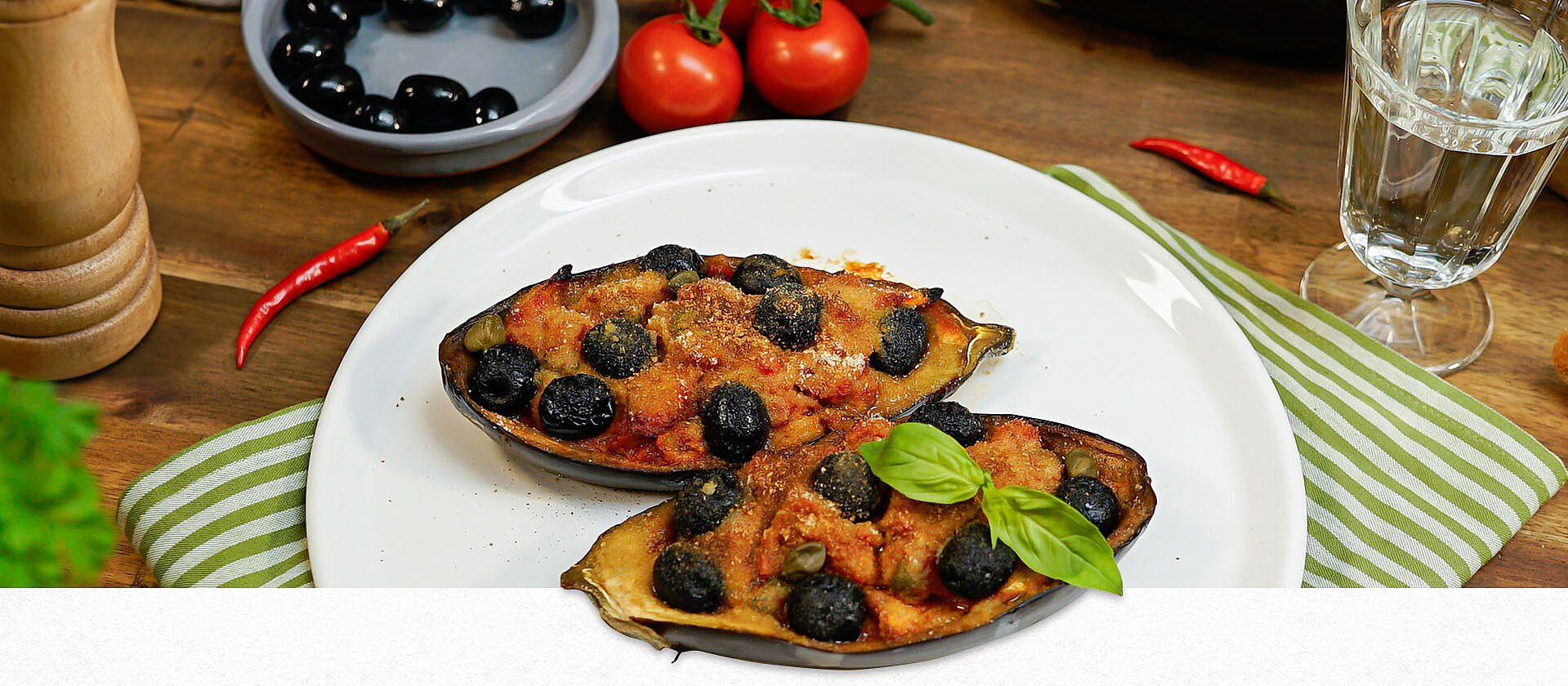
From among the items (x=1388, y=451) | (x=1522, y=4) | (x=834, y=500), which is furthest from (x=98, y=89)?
(x=1522, y=4)

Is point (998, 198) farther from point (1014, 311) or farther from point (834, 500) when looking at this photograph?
point (834, 500)

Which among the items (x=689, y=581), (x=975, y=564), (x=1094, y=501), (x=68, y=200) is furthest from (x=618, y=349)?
(x=68, y=200)

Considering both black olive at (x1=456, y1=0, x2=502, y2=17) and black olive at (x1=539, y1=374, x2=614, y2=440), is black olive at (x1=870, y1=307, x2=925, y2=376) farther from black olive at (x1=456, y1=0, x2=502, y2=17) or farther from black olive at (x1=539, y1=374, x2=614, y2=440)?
black olive at (x1=456, y1=0, x2=502, y2=17)

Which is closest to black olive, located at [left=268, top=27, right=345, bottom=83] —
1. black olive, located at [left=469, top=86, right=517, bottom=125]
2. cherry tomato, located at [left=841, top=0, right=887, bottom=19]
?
black olive, located at [left=469, top=86, right=517, bottom=125]

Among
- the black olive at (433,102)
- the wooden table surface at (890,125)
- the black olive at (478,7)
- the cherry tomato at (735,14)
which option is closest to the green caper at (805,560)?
the wooden table surface at (890,125)

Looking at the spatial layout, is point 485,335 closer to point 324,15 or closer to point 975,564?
point 975,564

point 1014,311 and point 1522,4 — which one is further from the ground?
point 1522,4

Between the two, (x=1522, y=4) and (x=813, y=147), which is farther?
(x=813, y=147)

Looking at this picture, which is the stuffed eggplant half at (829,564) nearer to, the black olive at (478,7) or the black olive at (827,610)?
the black olive at (827,610)
